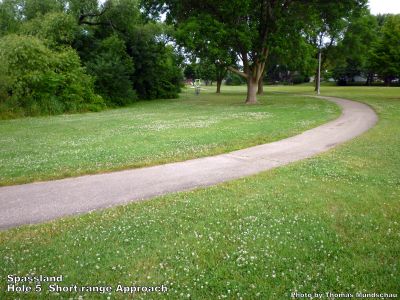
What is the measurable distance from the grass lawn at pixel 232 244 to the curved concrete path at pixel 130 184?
58 cm

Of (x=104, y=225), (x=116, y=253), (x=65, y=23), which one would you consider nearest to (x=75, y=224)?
(x=104, y=225)

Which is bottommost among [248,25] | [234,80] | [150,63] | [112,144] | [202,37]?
[112,144]

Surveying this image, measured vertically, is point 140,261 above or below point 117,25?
below

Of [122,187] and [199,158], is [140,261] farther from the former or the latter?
[199,158]

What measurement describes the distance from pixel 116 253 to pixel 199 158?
5.58 meters

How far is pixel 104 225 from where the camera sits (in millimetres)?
5527

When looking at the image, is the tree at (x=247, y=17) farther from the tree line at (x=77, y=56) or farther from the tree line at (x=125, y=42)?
the tree line at (x=77, y=56)

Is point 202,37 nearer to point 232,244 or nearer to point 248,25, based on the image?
point 248,25

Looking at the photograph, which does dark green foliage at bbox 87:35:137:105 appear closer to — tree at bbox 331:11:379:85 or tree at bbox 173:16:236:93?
tree at bbox 173:16:236:93

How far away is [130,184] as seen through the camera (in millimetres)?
7715

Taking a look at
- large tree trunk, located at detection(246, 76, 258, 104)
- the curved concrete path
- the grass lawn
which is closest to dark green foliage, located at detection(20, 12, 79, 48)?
large tree trunk, located at detection(246, 76, 258, 104)

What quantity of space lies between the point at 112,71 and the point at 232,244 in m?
30.7

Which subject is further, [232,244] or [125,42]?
[125,42]

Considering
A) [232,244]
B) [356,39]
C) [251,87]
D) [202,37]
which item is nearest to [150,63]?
[251,87]
